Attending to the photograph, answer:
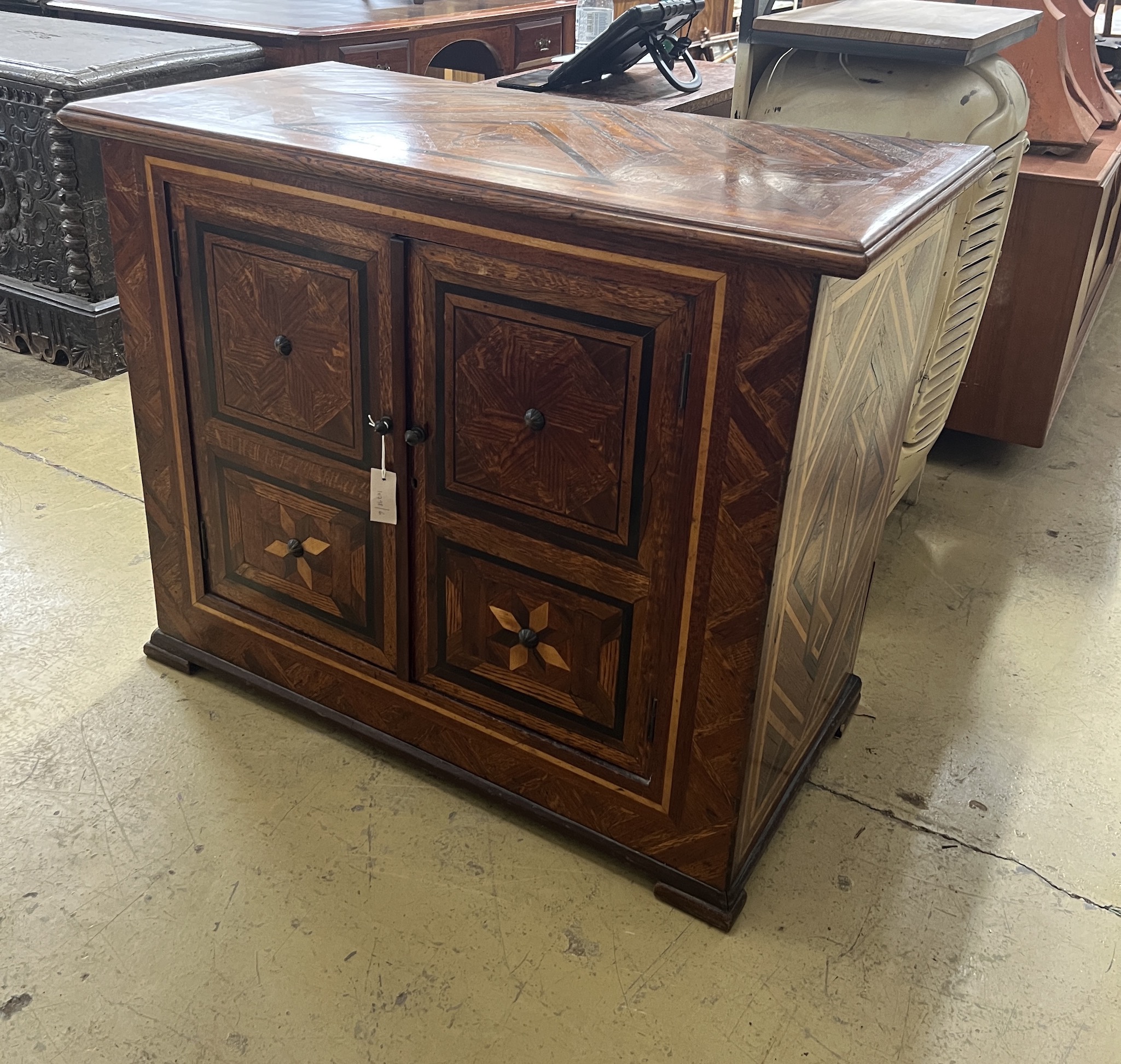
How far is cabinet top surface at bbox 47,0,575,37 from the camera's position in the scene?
371 cm

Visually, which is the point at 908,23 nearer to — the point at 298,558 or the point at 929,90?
the point at 929,90

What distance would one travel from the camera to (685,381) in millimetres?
1312

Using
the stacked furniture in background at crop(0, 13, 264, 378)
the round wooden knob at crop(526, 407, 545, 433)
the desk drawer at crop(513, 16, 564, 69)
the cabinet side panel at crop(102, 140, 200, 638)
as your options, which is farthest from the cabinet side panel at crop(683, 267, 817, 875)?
the desk drawer at crop(513, 16, 564, 69)

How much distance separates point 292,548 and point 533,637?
1.52 feet

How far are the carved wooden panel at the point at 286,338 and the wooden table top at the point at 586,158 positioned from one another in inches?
5.9

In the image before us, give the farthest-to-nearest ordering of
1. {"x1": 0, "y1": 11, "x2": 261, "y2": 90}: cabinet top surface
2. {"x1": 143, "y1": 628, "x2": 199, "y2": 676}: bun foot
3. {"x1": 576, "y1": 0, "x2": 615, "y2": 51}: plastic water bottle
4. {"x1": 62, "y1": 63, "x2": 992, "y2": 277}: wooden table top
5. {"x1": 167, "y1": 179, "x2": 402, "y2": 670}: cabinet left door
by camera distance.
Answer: {"x1": 576, "y1": 0, "x2": 615, "y2": 51}: plastic water bottle < {"x1": 0, "y1": 11, "x2": 261, "y2": 90}: cabinet top surface < {"x1": 143, "y1": 628, "x2": 199, "y2": 676}: bun foot < {"x1": 167, "y1": 179, "x2": 402, "y2": 670}: cabinet left door < {"x1": 62, "y1": 63, "x2": 992, "y2": 277}: wooden table top

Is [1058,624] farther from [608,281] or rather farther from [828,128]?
[608,281]

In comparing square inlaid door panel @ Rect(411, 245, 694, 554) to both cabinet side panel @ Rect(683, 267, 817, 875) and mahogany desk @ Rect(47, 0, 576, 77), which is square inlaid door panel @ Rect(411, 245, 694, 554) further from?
mahogany desk @ Rect(47, 0, 576, 77)

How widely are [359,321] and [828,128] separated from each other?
102 centimetres

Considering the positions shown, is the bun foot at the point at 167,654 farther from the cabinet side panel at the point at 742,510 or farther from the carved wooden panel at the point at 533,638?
the cabinet side panel at the point at 742,510

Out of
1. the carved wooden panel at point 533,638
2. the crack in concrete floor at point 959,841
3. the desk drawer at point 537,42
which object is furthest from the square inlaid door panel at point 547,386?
the desk drawer at point 537,42

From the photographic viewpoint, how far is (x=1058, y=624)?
2.34 m

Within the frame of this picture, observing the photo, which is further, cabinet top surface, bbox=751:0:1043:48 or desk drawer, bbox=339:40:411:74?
desk drawer, bbox=339:40:411:74

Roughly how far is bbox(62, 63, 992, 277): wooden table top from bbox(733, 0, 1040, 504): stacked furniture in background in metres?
0.40
